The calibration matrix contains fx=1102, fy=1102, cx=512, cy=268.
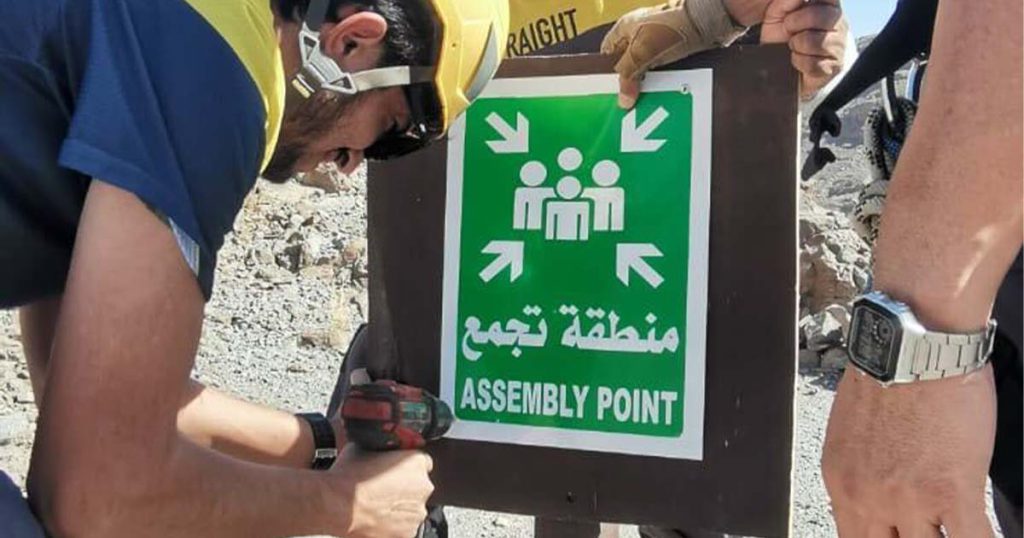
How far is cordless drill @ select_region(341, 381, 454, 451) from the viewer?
213 cm

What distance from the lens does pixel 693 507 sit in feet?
6.81

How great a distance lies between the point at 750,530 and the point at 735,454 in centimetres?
14

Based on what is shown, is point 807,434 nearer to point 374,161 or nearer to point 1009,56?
point 374,161

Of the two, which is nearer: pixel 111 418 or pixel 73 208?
pixel 111 418

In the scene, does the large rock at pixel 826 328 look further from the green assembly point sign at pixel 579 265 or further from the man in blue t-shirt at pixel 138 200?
the man in blue t-shirt at pixel 138 200

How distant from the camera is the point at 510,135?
2.21 m

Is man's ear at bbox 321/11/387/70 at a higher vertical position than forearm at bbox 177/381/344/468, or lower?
higher

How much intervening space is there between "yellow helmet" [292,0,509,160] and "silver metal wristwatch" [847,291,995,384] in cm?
86

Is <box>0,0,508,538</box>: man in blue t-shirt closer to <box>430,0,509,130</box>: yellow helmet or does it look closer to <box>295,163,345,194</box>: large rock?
<box>430,0,509,130</box>: yellow helmet

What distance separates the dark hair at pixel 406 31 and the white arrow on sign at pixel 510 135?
31 cm

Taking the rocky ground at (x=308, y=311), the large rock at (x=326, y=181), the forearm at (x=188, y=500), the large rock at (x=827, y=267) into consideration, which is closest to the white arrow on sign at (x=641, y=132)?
the forearm at (x=188, y=500)

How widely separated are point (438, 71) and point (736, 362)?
0.76m

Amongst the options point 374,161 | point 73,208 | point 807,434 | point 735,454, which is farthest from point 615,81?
point 807,434

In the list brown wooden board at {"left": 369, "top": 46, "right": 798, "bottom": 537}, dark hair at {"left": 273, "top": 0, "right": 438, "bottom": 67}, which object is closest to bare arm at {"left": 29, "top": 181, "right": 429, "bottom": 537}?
dark hair at {"left": 273, "top": 0, "right": 438, "bottom": 67}
